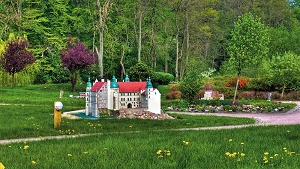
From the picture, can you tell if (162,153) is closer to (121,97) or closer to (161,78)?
(121,97)

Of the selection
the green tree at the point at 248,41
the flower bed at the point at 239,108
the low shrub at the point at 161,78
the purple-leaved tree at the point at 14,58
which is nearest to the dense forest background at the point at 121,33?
the low shrub at the point at 161,78

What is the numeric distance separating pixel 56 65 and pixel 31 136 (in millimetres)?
46380

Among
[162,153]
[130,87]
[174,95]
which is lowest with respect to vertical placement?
[162,153]

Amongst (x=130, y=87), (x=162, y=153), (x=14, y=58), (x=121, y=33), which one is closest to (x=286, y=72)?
(x=130, y=87)

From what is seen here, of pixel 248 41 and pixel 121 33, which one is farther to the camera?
pixel 121 33

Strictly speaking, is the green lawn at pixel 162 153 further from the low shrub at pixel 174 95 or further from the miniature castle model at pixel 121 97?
the low shrub at pixel 174 95

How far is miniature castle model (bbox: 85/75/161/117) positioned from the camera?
941 inches

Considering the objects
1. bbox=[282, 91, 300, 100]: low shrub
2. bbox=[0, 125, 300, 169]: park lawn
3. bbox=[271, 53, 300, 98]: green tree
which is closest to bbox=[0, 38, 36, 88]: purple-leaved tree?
bbox=[271, 53, 300, 98]: green tree

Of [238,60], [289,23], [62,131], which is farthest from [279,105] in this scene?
[289,23]

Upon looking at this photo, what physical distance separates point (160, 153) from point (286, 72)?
33651 mm

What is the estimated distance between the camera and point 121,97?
80.3 ft

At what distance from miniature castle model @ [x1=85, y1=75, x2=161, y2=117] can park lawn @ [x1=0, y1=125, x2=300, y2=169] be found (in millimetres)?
11645

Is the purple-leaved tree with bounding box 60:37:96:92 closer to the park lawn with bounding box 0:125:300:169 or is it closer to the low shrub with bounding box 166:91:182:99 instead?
the low shrub with bounding box 166:91:182:99

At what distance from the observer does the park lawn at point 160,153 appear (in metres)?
7.92
